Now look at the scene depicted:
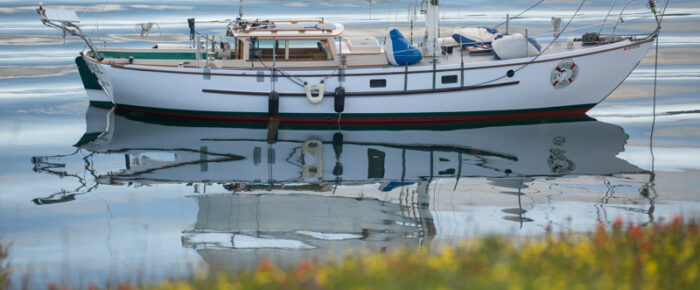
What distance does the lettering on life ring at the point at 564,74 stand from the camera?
23859 mm

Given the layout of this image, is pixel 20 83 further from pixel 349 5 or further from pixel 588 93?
pixel 349 5

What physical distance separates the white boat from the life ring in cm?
3

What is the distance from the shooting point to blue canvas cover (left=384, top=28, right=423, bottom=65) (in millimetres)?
23219

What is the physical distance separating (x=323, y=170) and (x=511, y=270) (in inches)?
428

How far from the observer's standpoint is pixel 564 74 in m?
24.0

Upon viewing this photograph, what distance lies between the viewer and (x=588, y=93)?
24.7 m

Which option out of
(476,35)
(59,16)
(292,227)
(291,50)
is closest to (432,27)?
(476,35)

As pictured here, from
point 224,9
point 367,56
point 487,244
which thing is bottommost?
point 487,244

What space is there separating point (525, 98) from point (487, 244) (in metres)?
15.3

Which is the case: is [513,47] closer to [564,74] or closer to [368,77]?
[564,74]

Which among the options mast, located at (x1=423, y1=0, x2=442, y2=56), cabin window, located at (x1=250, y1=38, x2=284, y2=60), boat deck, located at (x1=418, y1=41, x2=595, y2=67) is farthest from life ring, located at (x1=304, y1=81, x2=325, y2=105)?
mast, located at (x1=423, y1=0, x2=442, y2=56)

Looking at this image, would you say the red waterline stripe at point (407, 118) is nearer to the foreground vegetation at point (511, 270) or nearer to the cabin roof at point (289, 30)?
the cabin roof at point (289, 30)

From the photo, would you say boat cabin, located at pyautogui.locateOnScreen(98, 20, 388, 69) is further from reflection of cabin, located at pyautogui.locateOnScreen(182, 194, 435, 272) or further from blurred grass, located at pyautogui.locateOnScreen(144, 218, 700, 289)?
blurred grass, located at pyautogui.locateOnScreen(144, 218, 700, 289)

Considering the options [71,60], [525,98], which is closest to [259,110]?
[525,98]
